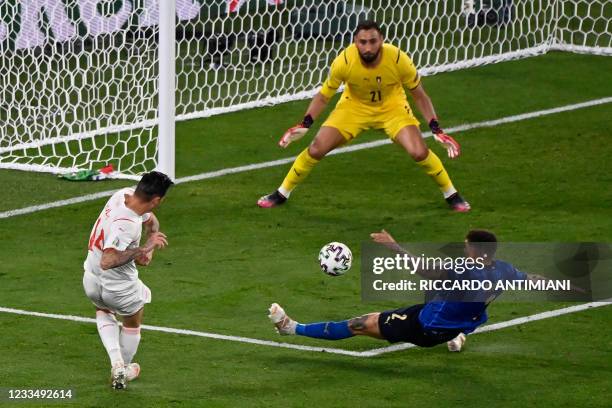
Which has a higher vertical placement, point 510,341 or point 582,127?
point 510,341

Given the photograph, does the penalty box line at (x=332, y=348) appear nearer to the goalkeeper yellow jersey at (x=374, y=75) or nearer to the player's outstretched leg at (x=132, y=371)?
the player's outstretched leg at (x=132, y=371)

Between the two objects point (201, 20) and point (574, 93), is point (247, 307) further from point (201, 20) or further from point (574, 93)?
point (574, 93)

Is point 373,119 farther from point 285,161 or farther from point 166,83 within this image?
point 285,161

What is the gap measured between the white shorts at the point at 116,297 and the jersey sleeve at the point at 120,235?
0.38 metres

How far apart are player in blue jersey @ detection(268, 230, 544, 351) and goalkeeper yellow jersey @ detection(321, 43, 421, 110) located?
435cm

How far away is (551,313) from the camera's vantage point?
1329 cm

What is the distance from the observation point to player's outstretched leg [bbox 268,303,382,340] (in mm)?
11883

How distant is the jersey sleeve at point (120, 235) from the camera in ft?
35.9

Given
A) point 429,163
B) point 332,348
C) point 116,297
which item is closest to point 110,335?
point 116,297

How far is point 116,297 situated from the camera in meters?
11.2

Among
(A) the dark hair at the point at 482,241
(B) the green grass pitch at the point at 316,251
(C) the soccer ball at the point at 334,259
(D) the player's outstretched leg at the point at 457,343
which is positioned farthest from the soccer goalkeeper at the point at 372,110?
(A) the dark hair at the point at 482,241

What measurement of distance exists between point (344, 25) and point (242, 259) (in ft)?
25.6

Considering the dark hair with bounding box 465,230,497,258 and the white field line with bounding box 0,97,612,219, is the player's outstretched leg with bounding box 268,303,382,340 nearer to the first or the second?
the dark hair with bounding box 465,230,497,258

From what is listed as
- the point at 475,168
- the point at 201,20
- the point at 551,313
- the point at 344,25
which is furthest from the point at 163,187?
the point at 344,25
